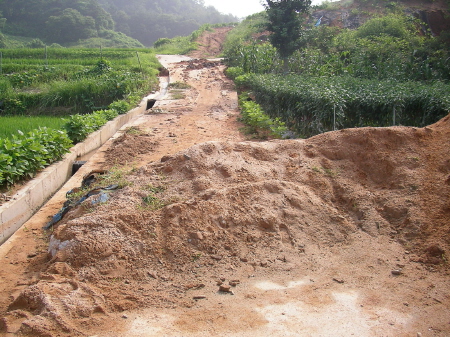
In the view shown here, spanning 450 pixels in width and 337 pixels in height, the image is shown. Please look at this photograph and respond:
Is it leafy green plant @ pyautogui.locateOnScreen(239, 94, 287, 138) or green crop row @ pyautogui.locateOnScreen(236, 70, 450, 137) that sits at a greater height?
green crop row @ pyautogui.locateOnScreen(236, 70, 450, 137)

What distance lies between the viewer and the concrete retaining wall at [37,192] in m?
5.36

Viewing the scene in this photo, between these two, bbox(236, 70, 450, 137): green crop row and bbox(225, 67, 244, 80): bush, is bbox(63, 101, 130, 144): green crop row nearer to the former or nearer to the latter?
bbox(236, 70, 450, 137): green crop row

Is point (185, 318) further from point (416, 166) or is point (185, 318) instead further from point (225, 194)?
point (416, 166)

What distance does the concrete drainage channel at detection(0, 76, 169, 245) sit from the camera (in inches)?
212

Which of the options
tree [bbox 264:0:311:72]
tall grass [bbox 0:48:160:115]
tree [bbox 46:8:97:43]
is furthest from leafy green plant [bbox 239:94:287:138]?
tree [bbox 46:8:97:43]

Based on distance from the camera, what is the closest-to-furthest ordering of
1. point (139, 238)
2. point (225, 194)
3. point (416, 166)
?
point (139, 238) → point (225, 194) → point (416, 166)

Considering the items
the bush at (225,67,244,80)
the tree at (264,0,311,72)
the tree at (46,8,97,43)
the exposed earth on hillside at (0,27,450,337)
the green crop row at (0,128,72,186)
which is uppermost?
the tree at (46,8,97,43)

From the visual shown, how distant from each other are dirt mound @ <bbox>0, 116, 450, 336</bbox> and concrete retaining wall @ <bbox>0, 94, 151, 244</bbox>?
1.44 metres

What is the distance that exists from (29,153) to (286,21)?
16.7 metres

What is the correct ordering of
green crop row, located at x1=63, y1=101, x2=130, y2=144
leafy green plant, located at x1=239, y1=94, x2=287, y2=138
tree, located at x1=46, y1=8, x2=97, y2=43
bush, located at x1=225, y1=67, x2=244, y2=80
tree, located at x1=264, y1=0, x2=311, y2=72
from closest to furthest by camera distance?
leafy green plant, located at x1=239, y1=94, x2=287, y2=138 → green crop row, located at x1=63, y1=101, x2=130, y2=144 → bush, located at x1=225, y1=67, x2=244, y2=80 → tree, located at x1=264, y1=0, x2=311, y2=72 → tree, located at x1=46, y1=8, x2=97, y2=43

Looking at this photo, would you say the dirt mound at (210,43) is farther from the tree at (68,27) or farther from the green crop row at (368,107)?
the green crop row at (368,107)

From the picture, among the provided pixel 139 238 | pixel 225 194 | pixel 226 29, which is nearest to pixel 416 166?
pixel 225 194

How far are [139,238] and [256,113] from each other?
6.08 meters

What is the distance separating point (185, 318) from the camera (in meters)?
3.24
